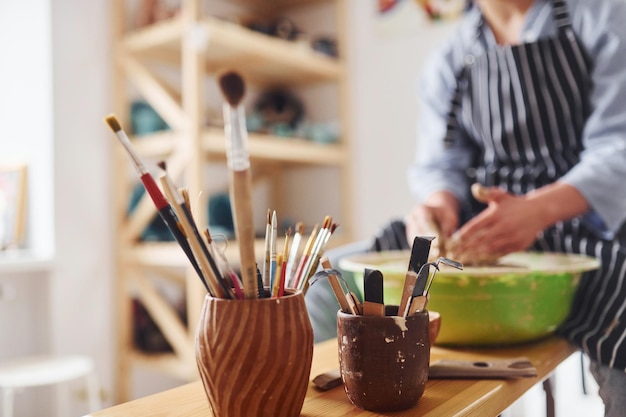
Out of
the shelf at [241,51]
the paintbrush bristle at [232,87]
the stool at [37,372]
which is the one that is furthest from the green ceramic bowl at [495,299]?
the shelf at [241,51]

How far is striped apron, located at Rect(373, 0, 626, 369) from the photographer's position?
0.93m

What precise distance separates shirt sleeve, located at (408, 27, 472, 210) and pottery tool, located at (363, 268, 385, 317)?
562mm

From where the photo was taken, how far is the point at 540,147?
0.98 metres

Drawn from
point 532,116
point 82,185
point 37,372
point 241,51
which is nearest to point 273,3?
point 241,51

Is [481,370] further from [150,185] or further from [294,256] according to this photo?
[150,185]

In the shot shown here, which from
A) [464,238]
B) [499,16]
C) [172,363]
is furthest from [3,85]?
[464,238]

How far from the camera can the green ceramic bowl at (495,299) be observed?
684 millimetres

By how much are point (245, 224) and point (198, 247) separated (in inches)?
2.0

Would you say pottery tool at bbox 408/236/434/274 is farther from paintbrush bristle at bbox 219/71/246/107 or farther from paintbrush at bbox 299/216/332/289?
paintbrush bristle at bbox 219/71/246/107

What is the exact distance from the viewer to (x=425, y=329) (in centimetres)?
51

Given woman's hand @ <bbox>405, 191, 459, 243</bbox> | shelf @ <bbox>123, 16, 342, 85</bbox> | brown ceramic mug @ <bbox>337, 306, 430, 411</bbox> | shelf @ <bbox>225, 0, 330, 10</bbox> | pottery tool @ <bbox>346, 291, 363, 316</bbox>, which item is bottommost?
brown ceramic mug @ <bbox>337, 306, 430, 411</bbox>

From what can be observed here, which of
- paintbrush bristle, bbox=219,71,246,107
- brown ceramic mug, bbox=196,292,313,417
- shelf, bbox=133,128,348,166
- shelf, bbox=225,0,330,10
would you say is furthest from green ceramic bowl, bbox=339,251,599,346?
shelf, bbox=225,0,330,10

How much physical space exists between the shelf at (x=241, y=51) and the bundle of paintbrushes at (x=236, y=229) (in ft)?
4.81

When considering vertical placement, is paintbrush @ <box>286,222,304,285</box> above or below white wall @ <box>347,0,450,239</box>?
below
